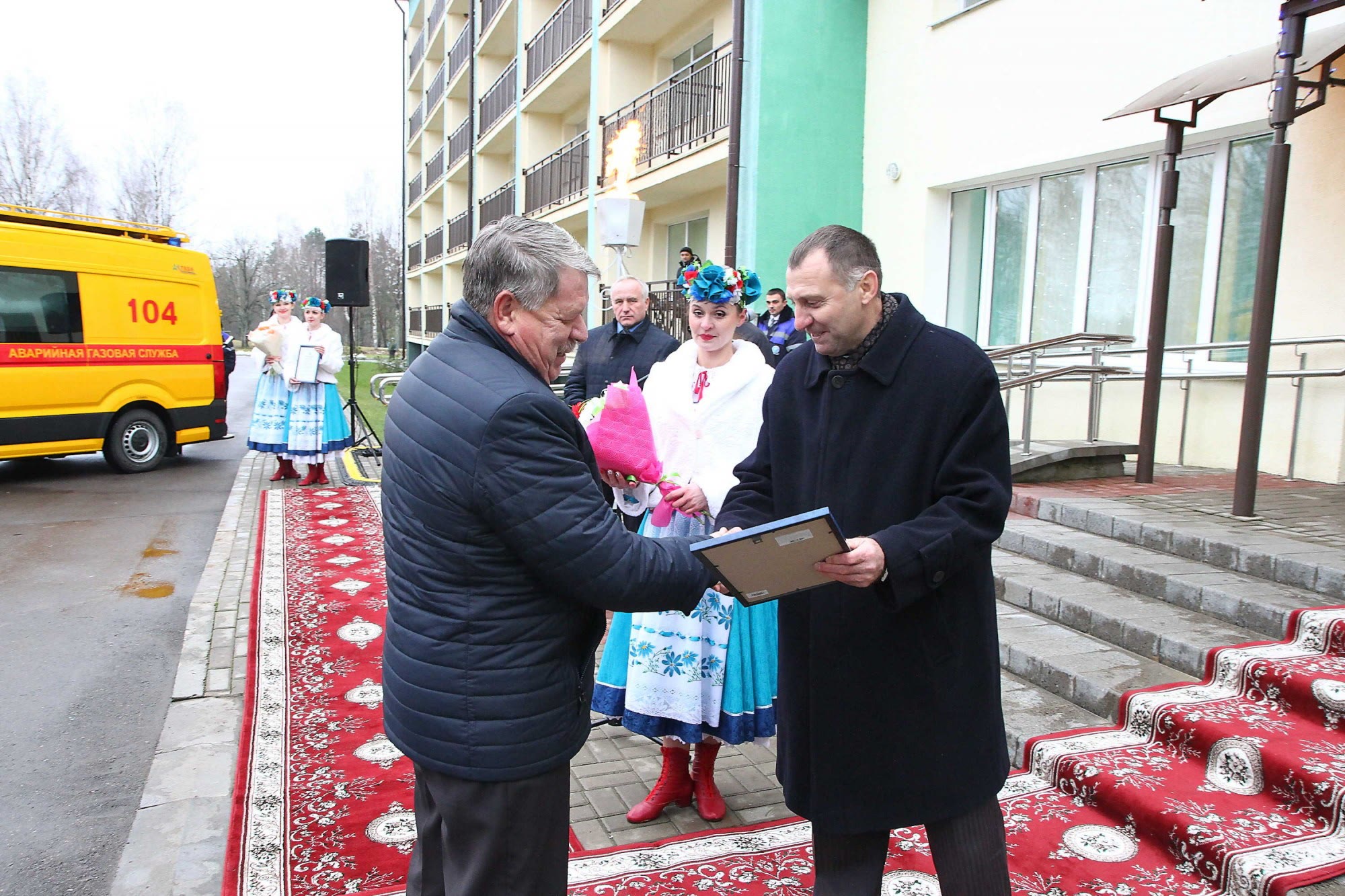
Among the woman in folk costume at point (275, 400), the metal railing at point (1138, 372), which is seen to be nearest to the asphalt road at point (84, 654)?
the woman in folk costume at point (275, 400)

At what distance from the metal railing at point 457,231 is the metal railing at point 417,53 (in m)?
10.3

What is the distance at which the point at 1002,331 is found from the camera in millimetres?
10477

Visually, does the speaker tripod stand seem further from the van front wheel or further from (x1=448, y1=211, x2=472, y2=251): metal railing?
(x1=448, y1=211, x2=472, y2=251): metal railing

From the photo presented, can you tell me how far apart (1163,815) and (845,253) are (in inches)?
94.3

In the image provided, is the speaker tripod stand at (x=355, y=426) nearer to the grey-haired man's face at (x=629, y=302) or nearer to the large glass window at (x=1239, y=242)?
the grey-haired man's face at (x=629, y=302)

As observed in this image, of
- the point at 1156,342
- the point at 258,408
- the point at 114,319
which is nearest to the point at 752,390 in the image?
the point at 1156,342

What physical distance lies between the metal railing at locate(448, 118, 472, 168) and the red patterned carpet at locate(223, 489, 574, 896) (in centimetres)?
2748

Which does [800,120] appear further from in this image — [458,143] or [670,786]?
[458,143]

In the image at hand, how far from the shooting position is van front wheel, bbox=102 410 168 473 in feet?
35.8

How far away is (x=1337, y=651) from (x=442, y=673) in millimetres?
3821

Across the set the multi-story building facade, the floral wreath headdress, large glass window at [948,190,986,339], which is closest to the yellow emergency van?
the multi-story building facade

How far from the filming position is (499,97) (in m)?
25.8

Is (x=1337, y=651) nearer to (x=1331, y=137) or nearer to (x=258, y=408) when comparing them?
(x=1331, y=137)

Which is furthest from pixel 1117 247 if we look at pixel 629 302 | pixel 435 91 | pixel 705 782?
pixel 435 91
